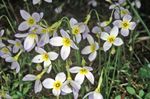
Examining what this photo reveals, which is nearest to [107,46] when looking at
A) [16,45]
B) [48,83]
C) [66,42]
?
[66,42]

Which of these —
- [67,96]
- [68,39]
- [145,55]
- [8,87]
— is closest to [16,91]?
[8,87]

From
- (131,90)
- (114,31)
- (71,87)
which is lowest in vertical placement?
(131,90)

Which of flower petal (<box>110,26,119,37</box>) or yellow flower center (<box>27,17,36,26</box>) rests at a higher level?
yellow flower center (<box>27,17,36,26</box>)

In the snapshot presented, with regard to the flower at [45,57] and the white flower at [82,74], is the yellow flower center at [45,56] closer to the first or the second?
the flower at [45,57]

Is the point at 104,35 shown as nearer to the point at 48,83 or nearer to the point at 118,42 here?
the point at 118,42

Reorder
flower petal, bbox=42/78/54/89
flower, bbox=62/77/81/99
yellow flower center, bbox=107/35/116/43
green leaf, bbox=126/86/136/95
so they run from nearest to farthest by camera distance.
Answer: flower, bbox=62/77/81/99 < flower petal, bbox=42/78/54/89 < yellow flower center, bbox=107/35/116/43 < green leaf, bbox=126/86/136/95

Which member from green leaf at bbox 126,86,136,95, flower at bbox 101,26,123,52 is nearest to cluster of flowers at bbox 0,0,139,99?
flower at bbox 101,26,123,52

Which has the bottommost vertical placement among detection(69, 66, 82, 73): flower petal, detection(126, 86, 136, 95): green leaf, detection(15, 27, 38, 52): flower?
detection(126, 86, 136, 95): green leaf

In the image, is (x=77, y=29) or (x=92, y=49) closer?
(x=77, y=29)

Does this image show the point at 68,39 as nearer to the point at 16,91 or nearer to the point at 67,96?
the point at 67,96

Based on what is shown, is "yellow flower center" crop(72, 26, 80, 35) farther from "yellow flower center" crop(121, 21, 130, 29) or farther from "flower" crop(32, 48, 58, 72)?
"yellow flower center" crop(121, 21, 130, 29)

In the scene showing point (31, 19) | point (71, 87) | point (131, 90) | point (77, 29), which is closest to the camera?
point (71, 87)
